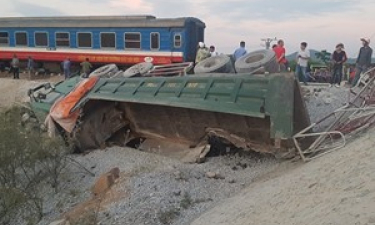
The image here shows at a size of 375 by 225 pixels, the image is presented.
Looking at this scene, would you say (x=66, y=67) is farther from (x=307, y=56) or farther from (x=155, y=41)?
(x=307, y=56)

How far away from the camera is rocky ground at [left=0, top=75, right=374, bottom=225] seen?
4.20 m

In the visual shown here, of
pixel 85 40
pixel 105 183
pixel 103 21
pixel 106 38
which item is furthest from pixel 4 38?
pixel 105 183

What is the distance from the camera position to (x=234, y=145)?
7.59 metres

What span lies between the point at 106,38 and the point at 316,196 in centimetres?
1755

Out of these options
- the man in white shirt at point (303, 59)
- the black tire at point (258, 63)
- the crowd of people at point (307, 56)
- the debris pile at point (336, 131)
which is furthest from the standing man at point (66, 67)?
the debris pile at point (336, 131)

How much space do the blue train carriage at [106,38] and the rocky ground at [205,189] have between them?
11.3m

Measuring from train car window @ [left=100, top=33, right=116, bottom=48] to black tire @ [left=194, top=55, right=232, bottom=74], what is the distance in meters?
12.5

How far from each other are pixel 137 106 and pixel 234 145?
2.30 meters

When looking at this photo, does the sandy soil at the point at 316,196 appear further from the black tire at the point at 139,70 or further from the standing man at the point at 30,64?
the standing man at the point at 30,64

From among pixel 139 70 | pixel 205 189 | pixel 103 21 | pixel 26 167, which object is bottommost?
pixel 26 167

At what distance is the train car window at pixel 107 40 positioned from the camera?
20312 millimetres

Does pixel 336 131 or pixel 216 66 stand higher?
pixel 216 66

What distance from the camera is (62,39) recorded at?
21.5 m

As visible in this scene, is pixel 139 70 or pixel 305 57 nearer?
pixel 139 70
